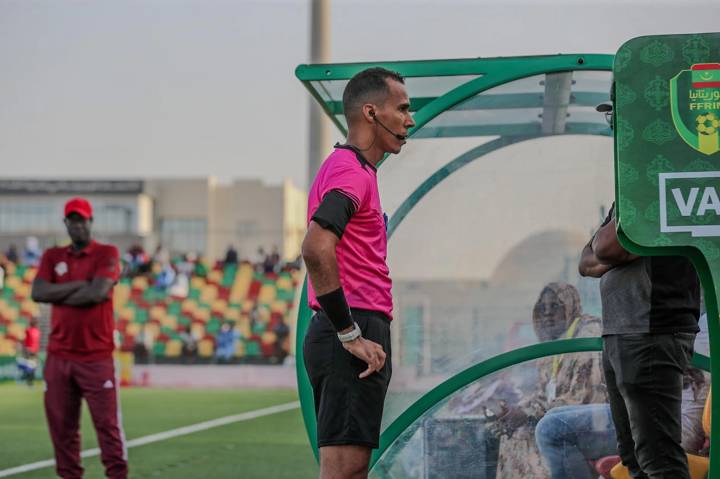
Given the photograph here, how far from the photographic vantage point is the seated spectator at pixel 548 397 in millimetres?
5078

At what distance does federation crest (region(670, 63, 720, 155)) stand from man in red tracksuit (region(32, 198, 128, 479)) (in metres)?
4.46

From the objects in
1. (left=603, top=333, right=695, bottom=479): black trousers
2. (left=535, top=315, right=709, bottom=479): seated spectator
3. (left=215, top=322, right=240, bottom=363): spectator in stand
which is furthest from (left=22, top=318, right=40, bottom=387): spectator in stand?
(left=603, top=333, right=695, bottom=479): black trousers

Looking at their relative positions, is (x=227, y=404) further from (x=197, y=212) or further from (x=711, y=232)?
(x=197, y=212)

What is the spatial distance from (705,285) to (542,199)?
92.9 inches

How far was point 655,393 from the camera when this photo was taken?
12.3ft

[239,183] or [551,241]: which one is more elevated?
[239,183]

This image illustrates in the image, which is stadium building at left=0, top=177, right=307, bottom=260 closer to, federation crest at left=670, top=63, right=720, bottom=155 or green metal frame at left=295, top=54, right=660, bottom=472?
green metal frame at left=295, top=54, right=660, bottom=472

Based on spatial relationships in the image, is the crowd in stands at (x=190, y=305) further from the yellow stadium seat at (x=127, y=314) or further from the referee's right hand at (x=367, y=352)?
the referee's right hand at (x=367, y=352)

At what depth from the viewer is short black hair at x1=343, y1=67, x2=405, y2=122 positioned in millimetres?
3689

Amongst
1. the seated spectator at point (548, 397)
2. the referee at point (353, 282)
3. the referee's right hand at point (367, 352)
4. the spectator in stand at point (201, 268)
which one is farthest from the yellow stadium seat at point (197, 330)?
the referee's right hand at point (367, 352)

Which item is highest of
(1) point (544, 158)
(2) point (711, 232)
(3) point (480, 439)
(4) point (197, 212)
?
(4) point (197, 212)

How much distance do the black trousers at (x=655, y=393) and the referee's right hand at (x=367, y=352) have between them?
945 millimetres

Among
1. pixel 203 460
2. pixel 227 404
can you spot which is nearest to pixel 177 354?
pixel 227 404

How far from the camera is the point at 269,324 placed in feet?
104
